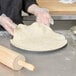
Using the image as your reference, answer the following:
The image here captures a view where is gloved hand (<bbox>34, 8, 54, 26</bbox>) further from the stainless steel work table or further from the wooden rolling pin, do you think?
the wooden rolling pin

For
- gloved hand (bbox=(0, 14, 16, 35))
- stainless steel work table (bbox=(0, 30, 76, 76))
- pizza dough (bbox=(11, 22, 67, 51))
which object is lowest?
stainless steel work table (bbox=(0, 30, 76, 76))

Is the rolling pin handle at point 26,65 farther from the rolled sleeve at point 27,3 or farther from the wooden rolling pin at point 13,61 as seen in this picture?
the rolled sleeve at point 27,3

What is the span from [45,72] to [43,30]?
0.26 m

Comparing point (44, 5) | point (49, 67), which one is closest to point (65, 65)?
point (49, 67)

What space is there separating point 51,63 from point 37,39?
0.16m

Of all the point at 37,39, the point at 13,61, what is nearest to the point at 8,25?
the point at 37,39

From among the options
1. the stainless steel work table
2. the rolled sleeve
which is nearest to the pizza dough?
the stainless steel work table

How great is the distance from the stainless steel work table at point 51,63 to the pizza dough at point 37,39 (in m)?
0.02

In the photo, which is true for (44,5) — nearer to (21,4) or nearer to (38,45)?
→ (21,4)

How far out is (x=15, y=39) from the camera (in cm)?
90

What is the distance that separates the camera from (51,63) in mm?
758

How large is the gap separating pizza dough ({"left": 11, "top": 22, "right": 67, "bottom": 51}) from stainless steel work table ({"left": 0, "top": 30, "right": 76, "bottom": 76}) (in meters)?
0.02

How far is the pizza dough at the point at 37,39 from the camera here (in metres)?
0.84

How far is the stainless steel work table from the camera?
0.71 m
